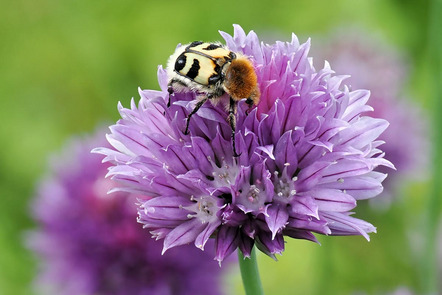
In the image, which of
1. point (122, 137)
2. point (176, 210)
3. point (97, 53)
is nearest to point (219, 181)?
point (176, 210)

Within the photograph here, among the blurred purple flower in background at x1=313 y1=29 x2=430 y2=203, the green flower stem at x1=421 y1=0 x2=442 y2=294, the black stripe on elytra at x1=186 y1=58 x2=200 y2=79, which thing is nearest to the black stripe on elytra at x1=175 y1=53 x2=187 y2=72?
the black stripe on elytra at x1=186 y1=58 x2=200 y2=79

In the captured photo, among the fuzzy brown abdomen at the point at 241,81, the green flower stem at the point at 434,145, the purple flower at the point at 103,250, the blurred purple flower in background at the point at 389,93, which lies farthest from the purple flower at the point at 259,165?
the blurred purple flower in background at the point at 389,93

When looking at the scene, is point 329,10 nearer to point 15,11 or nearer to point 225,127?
point 15,11

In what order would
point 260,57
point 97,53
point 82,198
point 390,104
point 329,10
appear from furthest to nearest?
1. point 329,10
2. point 97,53
3. point 390,104
4. point 82,198
5. point 260,57

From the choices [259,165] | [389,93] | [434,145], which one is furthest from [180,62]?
[389,93]

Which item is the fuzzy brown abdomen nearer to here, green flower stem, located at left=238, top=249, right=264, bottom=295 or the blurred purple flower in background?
green flower stem, located at left=238, top=249, right=264, bottom=295

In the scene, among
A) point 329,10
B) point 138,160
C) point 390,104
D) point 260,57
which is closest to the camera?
point 138,160

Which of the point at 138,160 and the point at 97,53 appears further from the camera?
the point at 97,53
